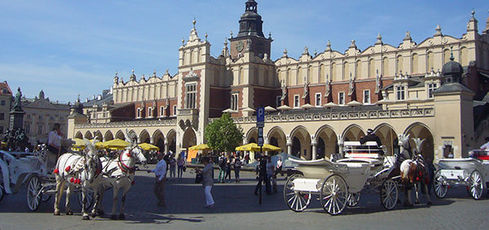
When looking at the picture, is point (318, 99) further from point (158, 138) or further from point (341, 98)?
point (158, 138)

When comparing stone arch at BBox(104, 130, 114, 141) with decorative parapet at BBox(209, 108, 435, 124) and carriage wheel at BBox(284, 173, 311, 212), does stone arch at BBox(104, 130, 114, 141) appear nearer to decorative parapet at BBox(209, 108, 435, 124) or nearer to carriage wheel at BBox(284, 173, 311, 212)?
decorative parapet at BBox(209, 108, 435, 124)

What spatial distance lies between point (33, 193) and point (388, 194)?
10305 millimetres

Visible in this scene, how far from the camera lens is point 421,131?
1501 inches

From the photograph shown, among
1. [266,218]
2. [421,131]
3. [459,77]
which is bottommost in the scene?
[266,218]

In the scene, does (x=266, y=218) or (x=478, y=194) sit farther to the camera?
(x=478, y=194)

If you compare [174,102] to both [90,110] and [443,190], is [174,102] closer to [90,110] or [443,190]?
[90,110]

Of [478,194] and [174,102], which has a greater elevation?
[174,102]

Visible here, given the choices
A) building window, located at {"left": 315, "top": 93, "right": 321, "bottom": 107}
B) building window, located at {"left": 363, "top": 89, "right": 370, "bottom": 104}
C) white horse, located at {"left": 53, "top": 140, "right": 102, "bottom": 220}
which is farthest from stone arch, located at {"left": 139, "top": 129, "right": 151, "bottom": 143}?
white horse, located at {"left": 53, "top": 140, "right": 102, "bottom": 220}

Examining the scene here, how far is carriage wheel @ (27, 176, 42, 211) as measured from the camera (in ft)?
43.1

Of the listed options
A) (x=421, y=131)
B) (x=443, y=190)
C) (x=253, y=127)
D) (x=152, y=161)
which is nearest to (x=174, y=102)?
(x=152, y=161)

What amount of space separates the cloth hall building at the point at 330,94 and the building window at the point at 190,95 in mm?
121

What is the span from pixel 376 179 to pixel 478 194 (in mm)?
5180

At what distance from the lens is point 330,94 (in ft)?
165

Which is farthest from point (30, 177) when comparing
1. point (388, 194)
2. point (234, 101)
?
point (234, 101)
